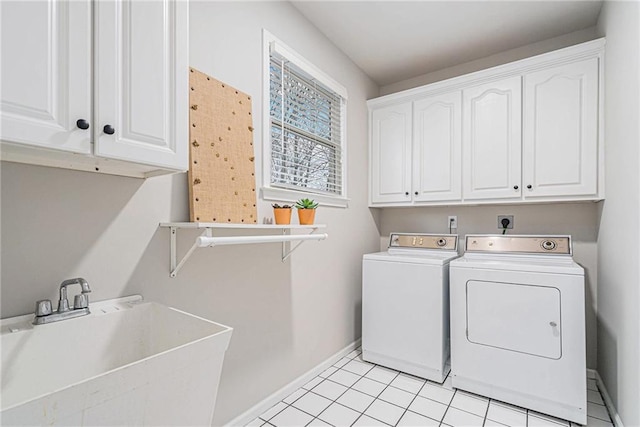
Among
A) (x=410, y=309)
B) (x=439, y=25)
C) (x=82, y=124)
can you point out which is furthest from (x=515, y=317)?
(x=82, y=124)

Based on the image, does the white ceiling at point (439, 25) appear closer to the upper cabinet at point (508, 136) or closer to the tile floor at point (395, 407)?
the upper cabinet at point (508, 136)

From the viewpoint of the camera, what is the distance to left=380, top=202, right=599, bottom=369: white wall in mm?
2451

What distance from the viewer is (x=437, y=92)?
2752 millimetres

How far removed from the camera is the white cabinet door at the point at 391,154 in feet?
9.61

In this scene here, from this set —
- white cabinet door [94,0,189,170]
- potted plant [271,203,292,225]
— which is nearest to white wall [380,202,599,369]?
potted plant [271,203,292,225]

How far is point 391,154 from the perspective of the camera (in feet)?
9.89

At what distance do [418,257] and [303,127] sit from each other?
1354mm

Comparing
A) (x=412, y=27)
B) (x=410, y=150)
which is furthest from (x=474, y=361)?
(x=412, y=27)

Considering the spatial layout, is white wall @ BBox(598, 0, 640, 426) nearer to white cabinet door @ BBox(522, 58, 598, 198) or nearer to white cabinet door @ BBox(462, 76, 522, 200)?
white cabinet door @ BBox(522, 58, 598, 198)

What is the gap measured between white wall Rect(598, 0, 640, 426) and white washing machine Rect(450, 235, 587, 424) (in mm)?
189

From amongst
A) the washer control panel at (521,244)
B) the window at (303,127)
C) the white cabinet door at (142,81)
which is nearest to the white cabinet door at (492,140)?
the washer control panel at (521,244)

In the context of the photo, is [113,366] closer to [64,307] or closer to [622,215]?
[64,307]

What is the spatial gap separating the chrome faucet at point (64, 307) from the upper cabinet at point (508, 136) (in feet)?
8.04

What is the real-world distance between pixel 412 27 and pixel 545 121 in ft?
3.94
